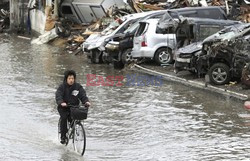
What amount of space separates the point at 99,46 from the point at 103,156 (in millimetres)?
13841

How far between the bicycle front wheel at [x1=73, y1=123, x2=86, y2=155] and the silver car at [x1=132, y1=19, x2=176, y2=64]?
1106 cm

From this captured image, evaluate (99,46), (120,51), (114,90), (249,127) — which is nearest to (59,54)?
(99,46)

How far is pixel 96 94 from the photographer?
16.4m

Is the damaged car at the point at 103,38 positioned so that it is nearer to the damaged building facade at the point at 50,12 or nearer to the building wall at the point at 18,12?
the damaged building facade at the point at 50,12

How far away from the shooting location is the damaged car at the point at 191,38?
17.7 m

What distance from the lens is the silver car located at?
2056 centimetres

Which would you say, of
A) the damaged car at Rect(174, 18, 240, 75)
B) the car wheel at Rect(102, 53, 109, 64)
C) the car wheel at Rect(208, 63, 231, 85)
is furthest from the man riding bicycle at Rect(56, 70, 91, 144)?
the car wheel at Rect(102, 53, 109, 64)

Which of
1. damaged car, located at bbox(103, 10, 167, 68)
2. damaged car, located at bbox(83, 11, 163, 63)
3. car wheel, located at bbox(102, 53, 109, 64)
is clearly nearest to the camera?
damaged car, located at bbox(103, 10, 167, 68)

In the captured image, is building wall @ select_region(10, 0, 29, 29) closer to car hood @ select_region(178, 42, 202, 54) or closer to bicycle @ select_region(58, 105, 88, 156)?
car hood @ select_region(178, 42, 202, 54)

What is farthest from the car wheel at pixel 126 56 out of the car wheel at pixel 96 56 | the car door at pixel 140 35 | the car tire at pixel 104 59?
the car wheel at pixel 96 56

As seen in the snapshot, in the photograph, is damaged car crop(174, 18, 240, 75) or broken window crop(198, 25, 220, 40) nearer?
damaged car crop(174, 18, 240, 75)

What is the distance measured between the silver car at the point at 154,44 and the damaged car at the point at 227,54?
12.6 ft

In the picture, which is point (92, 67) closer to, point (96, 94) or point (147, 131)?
point (96, 94)

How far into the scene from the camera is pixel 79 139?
9703 mm
